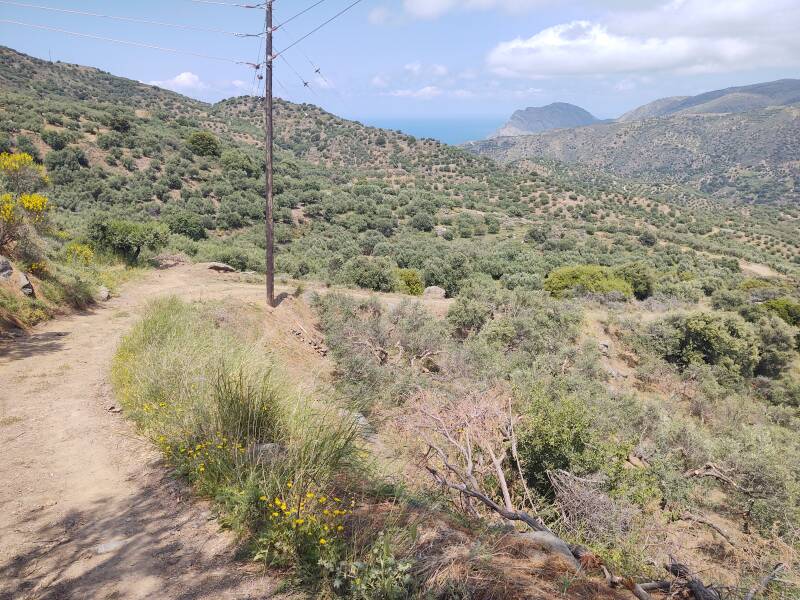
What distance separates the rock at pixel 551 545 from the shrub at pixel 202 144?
4724 cm

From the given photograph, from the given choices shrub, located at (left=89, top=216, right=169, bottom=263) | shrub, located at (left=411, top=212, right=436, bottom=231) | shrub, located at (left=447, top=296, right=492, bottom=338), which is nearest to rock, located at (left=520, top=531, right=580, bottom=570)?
shrub, located at (left=447, top=296, right=492, bottom=338)

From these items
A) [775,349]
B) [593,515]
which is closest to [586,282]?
[775,349]

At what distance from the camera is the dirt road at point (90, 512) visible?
290cm

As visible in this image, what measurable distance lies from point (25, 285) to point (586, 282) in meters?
24.7

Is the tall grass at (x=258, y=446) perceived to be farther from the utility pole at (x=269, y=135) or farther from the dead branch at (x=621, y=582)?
the utility pole at (x=269, y=135)

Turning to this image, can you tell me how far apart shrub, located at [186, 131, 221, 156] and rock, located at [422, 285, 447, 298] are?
3154cm

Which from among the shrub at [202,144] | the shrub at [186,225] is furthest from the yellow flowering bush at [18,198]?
the shrub at [202,144]

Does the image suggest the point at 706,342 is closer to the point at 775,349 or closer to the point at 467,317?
the point at 775,349

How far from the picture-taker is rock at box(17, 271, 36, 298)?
31.1ft

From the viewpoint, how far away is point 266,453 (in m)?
3.62

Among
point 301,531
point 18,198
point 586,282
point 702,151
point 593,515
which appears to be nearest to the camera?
point 301,531

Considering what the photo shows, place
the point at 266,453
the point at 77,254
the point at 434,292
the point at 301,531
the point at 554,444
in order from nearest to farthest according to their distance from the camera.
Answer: the point at 301,531 → the point at 266,453 → the point at 554,444 → the point at 77,254 → the point at 434,292

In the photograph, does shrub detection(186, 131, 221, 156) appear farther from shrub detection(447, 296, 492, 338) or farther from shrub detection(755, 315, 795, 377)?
shrub detection(755, 315, 795, 377)

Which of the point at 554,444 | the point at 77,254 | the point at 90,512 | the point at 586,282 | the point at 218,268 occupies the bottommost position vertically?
the point at 586,282
